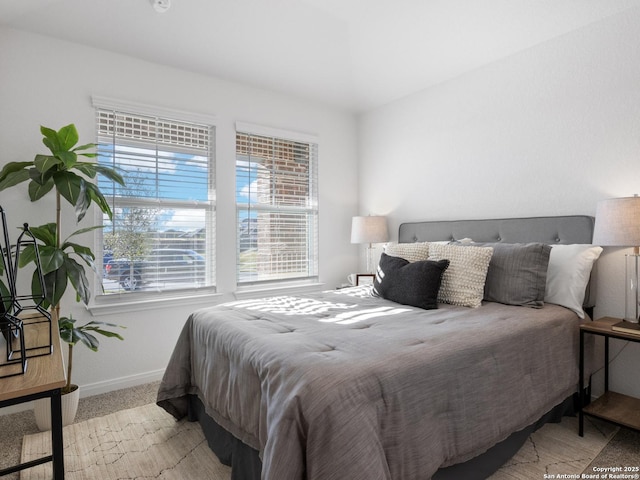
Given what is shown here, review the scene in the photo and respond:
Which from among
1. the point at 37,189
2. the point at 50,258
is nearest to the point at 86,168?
the point at 37,189

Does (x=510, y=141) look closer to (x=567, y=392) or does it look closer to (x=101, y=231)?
(x=567, y=392)

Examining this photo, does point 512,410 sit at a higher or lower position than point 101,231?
lower

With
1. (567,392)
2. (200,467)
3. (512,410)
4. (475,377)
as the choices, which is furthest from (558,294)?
(200,467)

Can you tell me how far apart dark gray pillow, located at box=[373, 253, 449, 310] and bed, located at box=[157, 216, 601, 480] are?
2cm

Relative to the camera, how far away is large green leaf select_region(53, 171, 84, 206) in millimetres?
2164

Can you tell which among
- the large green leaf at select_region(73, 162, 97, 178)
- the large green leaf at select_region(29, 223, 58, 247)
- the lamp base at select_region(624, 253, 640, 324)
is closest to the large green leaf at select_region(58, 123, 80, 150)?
the large green leaf at select_region(73, 162, 97, 178)

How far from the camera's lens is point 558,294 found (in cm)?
234

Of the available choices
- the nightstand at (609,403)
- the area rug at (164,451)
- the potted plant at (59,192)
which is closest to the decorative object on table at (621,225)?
the nightstand at (609,403)

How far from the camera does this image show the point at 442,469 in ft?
4.86

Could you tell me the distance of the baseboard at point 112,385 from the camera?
8.41ft

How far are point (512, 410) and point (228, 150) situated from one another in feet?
9.59

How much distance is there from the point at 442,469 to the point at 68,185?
97.5 inches

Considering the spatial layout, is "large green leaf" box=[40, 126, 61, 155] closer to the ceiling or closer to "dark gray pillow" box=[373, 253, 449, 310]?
the ceiling

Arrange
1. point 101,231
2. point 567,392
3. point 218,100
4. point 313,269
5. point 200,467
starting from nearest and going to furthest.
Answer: point 200,467 → point 567,392 → point 101,231 → point 218,100 → point 313,269
